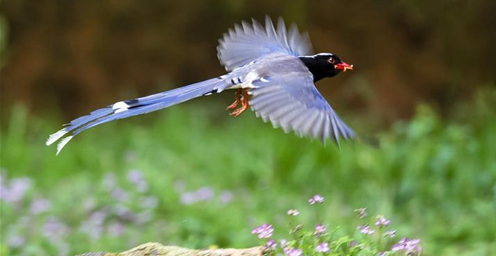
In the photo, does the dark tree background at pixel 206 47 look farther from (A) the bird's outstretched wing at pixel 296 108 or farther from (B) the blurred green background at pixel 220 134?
(A) the bird's outstretched wing at pixel 296 108

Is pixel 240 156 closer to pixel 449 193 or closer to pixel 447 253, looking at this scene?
pixel 449 193

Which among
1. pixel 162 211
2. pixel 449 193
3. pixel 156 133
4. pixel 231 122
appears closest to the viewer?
pixel 162 211

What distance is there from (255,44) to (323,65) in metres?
0.49

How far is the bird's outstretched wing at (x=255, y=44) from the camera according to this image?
396 centimetres

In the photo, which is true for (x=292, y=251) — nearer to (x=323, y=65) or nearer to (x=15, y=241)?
(x=323, y=65)

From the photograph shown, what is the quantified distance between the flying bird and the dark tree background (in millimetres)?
3949

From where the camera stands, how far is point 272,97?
10.6 ft

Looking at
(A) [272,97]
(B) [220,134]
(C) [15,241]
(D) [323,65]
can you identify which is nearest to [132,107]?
(A) [272,97]

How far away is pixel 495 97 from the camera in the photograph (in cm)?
653

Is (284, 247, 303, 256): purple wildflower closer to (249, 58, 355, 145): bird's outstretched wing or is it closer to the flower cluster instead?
the flower cluster

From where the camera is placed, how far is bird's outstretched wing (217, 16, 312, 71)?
156 inches

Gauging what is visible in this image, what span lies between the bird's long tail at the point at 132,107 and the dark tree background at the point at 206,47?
4.33 m

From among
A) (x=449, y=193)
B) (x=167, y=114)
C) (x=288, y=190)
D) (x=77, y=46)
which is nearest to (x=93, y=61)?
(x=77, y=46)

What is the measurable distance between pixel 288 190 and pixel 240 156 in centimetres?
60
